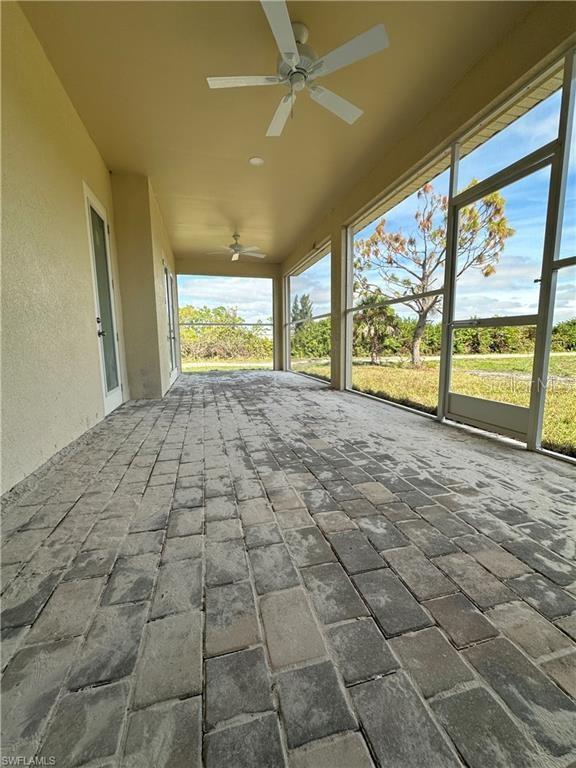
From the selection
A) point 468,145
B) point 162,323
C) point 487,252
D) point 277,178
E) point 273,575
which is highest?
point 277,178

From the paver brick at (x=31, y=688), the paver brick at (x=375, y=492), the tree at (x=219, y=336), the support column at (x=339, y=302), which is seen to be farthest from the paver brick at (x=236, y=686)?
the tree at (x=219, y=336)

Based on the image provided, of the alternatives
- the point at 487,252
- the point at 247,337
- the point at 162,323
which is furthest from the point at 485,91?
the point at 247,337

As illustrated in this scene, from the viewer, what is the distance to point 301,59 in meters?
2.33

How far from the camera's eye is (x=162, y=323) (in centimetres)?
554

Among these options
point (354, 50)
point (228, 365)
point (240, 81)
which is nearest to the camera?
point (354, 50)

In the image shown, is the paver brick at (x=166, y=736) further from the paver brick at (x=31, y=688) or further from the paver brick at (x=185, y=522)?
the paver brick at (x=185, y=522)

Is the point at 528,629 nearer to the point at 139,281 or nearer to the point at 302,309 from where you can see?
the point at 139,281

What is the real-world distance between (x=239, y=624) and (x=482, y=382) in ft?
9.95

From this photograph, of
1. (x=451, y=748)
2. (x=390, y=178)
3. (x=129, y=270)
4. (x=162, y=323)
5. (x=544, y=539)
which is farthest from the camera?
(x=162, y=323)

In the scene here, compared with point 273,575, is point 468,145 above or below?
above

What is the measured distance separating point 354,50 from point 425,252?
7.87ft

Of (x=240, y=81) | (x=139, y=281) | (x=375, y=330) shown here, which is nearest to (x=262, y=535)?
(x=240, y=81)

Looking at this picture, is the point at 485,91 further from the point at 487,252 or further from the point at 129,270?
the point at 129,270

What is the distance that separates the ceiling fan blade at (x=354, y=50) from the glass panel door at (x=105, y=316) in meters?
2.92
